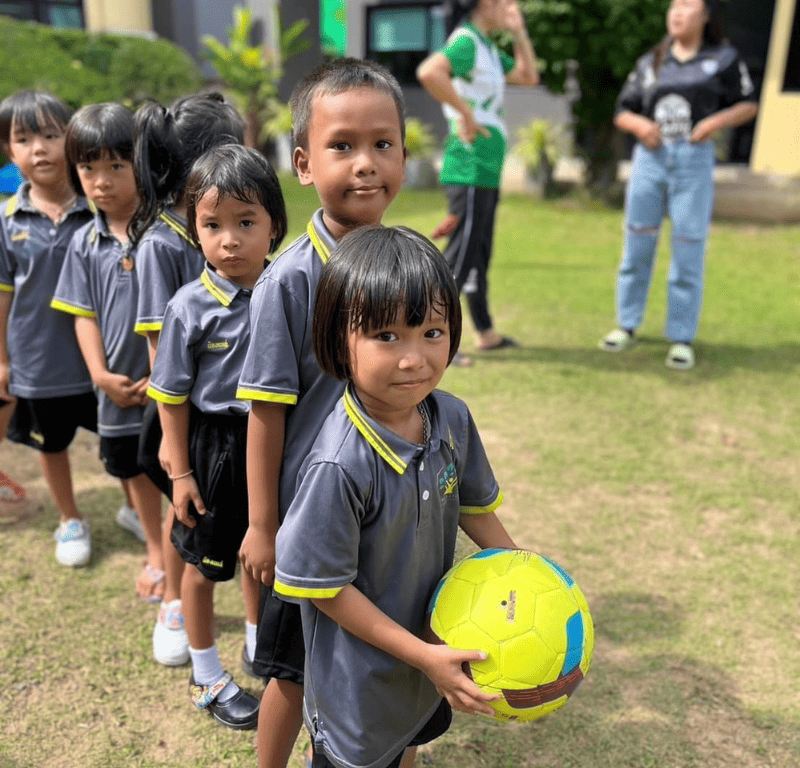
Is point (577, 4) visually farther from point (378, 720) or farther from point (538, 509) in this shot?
point (378, 720)

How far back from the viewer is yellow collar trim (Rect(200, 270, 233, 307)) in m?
1.97

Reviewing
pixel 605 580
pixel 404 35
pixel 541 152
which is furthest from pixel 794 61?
pixel 605 580

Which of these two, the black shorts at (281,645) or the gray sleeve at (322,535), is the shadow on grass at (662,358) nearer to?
the black shorts at (281,645)

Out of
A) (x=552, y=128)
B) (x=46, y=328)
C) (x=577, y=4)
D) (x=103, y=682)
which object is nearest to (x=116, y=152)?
(x=46, y=328)

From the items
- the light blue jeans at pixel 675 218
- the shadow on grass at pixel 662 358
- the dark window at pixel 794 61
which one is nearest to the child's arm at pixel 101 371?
the shadow on grass at pixel 662 358

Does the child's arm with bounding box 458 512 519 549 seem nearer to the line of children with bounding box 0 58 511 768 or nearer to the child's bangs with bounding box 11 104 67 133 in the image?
the line of children with bounding box 0 58 511 768

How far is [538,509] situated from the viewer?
3.35 metres

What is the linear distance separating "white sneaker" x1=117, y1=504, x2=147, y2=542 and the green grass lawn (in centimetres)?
4

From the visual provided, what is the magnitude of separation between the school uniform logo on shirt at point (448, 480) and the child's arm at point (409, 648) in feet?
0.82

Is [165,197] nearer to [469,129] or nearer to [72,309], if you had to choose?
[72,309]

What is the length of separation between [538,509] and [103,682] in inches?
71.2

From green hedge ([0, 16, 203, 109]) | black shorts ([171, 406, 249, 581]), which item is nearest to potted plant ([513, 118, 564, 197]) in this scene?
green hedge ([0, 16, 203, 109])

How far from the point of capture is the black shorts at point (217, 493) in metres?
2.05

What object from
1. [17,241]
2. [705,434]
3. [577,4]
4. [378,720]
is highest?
[577,4]
